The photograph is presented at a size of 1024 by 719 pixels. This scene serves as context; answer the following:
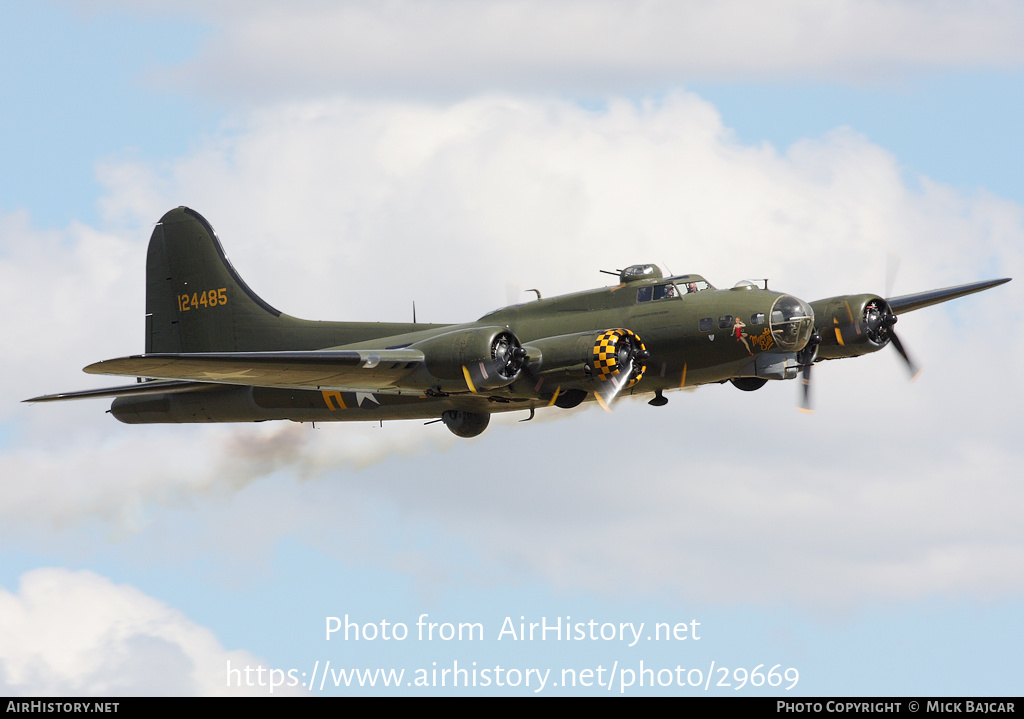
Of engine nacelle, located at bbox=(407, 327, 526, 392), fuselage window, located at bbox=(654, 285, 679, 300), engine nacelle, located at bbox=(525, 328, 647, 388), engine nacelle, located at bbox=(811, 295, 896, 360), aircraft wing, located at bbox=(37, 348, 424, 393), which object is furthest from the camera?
engine nacelle, located at bbox=(811, 295, 896, 360)

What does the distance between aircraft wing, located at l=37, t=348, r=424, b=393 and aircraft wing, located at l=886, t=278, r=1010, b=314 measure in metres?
14.7

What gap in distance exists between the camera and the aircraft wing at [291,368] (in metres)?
31.0

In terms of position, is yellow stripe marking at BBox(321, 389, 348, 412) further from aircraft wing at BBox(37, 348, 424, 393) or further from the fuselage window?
the fuselage window

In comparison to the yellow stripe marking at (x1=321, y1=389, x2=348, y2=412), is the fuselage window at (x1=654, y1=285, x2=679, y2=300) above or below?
above

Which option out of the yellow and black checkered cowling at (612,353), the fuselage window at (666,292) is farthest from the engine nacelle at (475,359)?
the fuselage window at (666,292)

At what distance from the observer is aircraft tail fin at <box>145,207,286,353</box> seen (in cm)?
3984

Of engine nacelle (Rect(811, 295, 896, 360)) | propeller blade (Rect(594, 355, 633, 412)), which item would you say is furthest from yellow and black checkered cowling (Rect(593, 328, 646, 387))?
engine nacelle (Rect(811, 295, 896, 360))

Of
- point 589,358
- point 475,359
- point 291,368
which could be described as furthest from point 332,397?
point 589,358

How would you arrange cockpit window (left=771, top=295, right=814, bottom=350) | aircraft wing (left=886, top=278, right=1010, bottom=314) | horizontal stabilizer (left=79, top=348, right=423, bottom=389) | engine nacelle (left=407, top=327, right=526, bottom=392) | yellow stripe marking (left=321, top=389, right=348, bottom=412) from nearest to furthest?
horizontal stabilizer (left=79, top=348, right=423, bottom=389)
engine nacelle (left=407, top=327, right=526, bottom=392)
cockpit window (left=771, top=295, right=814, bottom=350)
yellow stripe marking (left=321, top=389, right=348, bottom=412)
aircraft wing (left=886, top=278, right=1010, bottom=314)

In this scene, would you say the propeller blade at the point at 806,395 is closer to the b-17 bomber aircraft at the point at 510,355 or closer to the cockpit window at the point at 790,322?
the b-17 bomber aircraft at the point at 510,355

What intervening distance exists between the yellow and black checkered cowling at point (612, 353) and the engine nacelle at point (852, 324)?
6.25 meters

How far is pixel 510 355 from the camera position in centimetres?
3178

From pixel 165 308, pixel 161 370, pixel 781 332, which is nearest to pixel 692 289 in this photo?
pixel 781 332
